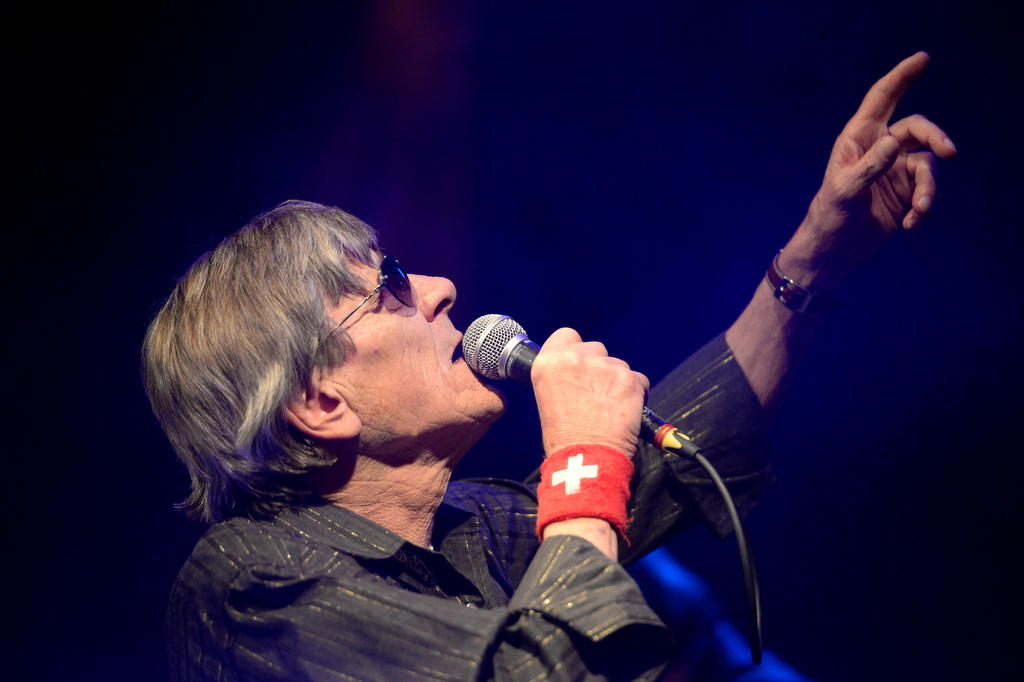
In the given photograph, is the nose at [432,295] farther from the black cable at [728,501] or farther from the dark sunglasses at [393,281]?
the black cable at [728,501]

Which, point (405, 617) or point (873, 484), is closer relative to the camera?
point (405, 617)

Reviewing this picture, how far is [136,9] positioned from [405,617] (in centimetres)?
190

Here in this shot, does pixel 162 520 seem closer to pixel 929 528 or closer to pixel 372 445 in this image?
pixel 372 445

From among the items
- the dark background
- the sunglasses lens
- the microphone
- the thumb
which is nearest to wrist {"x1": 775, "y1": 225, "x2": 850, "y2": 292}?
the thumb

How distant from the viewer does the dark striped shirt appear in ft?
3.23

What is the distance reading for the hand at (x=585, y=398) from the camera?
120cm

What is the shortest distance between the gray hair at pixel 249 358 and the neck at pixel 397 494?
9 cm

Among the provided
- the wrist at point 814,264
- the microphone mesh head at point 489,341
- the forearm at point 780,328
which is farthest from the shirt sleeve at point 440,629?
the wrist at point 814,264

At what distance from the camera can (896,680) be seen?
6.43ft

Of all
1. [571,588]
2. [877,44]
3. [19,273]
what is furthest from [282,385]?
[877,44]

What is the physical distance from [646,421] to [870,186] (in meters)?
0.73

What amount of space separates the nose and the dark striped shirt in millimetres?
511

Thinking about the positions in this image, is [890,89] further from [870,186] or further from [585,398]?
[585,398]

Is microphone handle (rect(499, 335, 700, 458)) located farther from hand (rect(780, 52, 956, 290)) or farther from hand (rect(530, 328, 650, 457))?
hand (rect(780, 52, 956, 290))
